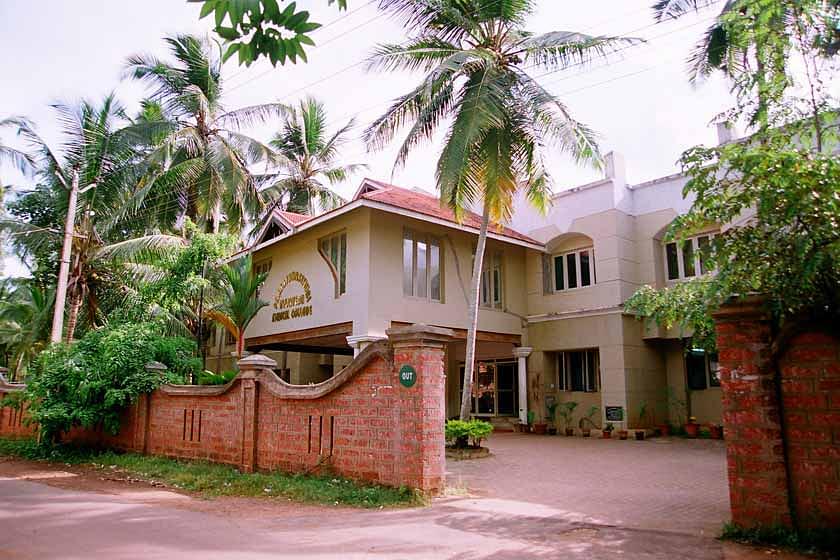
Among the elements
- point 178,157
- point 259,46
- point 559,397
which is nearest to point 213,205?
point 178,157

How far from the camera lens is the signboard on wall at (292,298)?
17.2 metres

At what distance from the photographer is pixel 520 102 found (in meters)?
13.9

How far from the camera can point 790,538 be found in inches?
219

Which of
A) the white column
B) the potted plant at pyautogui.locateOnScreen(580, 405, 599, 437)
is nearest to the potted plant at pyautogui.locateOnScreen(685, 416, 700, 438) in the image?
the potted plant at pyautogui.locateOnScreen(580, 405, 599, 437)

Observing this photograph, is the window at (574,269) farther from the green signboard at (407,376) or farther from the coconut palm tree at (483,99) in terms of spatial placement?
the green signboard at (407,376)

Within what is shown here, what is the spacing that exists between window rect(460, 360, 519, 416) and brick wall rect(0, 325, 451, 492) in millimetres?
11063

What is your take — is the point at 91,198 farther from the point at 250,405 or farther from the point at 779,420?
the point at 779,420

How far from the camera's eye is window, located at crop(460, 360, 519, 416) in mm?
20688

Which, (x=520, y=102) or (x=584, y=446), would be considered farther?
(x=584, y=446)

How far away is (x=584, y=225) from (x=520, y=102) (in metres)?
5.67

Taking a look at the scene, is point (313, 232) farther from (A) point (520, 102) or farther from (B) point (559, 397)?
(B) point (559, 397)

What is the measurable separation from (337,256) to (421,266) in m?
2.15

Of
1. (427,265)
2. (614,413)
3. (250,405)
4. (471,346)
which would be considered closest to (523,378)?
(614,413)

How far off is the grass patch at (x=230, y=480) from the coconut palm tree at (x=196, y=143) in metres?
8.57
